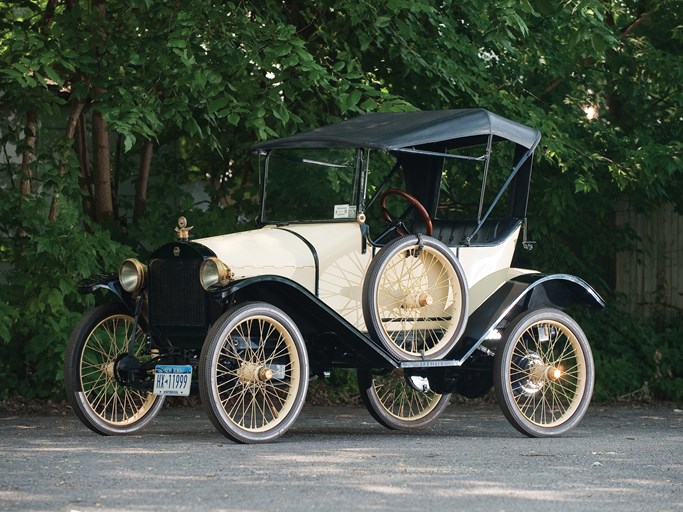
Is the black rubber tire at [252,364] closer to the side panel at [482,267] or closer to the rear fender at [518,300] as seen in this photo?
the rear fender at [518,300]

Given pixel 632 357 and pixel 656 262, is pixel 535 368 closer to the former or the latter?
pixel 632 357

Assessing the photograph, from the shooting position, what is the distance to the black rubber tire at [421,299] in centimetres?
867

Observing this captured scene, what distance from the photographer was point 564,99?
528 inches

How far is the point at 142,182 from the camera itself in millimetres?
13477

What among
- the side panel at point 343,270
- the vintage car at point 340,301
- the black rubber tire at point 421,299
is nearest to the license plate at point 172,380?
the vintage car at point 340,301

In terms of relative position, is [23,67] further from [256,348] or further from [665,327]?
[665,327]

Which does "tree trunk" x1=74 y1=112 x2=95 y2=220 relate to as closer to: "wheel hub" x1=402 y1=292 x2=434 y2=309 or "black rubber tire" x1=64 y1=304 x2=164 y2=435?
"black rubber tire" x1=64 y1=304 x2=164 y2=435

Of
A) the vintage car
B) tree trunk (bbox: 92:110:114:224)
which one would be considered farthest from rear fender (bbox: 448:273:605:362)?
tree trunk (bbox: 92:110:114:224)

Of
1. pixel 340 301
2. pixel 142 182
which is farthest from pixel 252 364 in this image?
pixel 142 182

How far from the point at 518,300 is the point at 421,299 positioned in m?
0.78

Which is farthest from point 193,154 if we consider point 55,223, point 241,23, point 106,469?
point 106,469

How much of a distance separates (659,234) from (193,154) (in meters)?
5.37

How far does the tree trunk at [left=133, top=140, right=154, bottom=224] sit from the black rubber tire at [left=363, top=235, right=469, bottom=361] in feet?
16.7

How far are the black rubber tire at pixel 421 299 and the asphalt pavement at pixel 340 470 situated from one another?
0.65 meters
